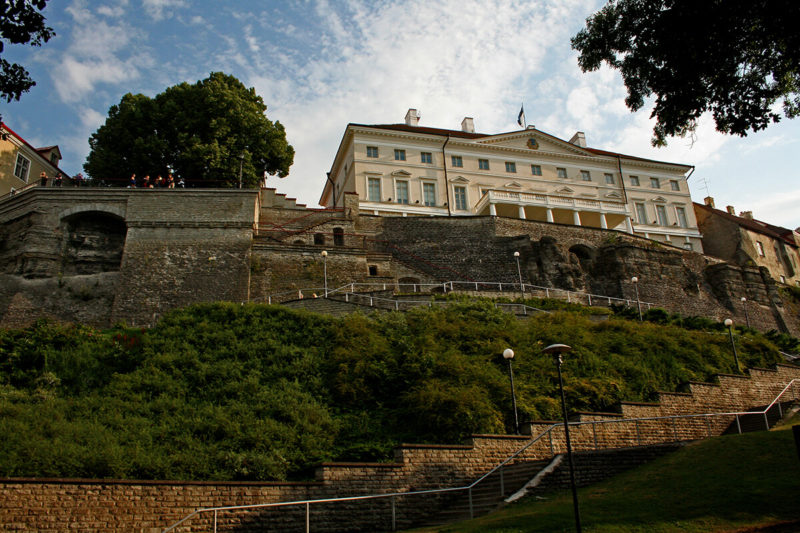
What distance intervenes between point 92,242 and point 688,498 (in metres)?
29.7

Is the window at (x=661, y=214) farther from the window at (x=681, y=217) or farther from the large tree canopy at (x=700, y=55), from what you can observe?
the large tree canopy at (x=700, y=55)

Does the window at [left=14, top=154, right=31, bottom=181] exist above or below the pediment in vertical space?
below

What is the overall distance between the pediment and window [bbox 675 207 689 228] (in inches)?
369

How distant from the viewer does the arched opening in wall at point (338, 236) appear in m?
37.6

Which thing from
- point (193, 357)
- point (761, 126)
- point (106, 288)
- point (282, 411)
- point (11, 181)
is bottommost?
point (282, 411)

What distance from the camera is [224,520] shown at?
12.4 m

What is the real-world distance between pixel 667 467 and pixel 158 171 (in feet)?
112

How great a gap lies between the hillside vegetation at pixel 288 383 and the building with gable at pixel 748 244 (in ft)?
95.4

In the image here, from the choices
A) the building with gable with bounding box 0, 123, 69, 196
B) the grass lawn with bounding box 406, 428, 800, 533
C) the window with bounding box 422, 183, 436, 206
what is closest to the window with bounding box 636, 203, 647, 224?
the window with bounding box 422, 183, 436, 206

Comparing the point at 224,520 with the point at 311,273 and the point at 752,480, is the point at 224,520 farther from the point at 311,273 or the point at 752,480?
the point at 311,273

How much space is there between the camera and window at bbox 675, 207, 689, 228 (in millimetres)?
55656

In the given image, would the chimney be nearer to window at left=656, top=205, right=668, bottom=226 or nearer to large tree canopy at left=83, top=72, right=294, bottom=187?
window at left=656, top=205, right=668, bottom=226

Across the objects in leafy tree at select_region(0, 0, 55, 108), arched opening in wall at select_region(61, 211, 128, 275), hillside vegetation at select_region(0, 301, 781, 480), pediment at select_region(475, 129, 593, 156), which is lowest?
hillside vegetation at select_region(0, 301, 781, 480)

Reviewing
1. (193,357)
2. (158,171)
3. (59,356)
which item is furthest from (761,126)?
(158,171)
